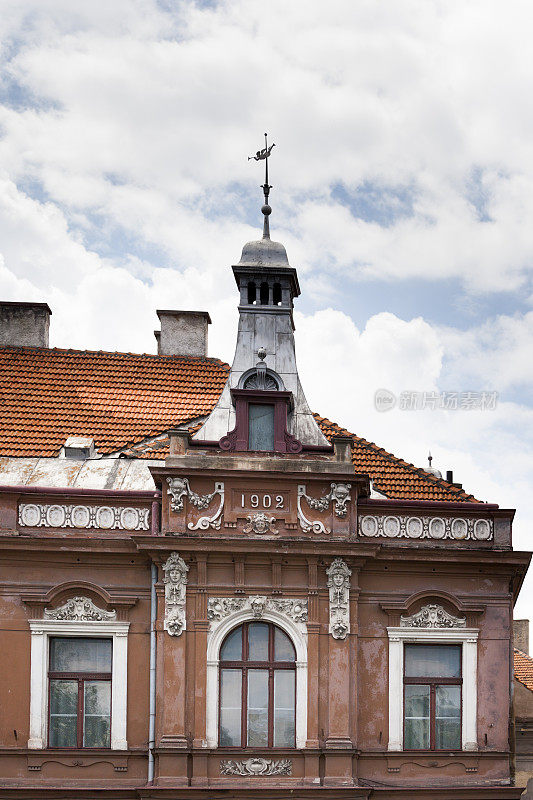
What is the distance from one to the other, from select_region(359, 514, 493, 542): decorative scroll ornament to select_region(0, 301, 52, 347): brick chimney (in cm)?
1028

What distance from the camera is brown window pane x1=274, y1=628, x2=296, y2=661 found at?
24.0 m

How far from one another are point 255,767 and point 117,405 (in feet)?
29.6

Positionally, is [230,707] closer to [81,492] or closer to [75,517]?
[75,517]

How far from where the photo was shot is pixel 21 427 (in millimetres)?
28219

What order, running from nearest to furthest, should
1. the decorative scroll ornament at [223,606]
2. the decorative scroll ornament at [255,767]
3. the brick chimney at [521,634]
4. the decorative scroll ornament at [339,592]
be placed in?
the decorative scroll ornament at [255,767]
the decorative scroll ornament at [223,606]
the decorative scroll ornament at [339,592]
the brick chimney at [521,634]

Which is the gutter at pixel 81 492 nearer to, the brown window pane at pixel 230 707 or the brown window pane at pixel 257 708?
the brown window pane at pixel 230 707

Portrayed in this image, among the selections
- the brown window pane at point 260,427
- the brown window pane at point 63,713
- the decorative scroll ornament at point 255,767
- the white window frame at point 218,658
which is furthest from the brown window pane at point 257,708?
the brown window pane at point 260,427

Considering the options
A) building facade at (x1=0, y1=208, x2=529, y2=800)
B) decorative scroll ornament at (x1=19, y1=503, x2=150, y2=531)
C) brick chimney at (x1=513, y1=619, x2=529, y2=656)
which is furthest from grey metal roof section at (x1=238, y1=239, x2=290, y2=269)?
brick chimney at (x1=513, y1=619, x2=529, y2=656)

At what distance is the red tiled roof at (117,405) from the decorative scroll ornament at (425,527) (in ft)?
6.05

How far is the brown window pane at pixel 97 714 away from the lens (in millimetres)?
23672

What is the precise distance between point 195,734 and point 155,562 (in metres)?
2.97

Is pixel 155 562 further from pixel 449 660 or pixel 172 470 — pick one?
pixel 449 660

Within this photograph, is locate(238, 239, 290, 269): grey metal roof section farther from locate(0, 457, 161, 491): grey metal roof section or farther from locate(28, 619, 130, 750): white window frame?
locate(28, 619, 130, 750): white window frame

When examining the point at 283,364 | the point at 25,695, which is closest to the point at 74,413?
the point at 283,364
